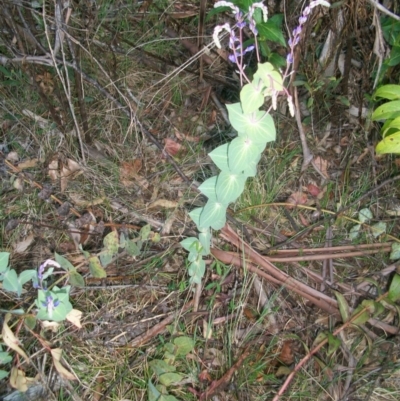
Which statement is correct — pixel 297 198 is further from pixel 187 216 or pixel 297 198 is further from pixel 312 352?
pixel 312 352

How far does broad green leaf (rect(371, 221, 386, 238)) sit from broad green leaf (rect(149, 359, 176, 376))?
757 millimetres

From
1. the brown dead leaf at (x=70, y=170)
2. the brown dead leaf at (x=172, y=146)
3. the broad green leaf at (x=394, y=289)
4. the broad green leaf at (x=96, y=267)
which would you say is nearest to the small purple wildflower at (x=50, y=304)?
the broad green leaf at (x=96, y=267)

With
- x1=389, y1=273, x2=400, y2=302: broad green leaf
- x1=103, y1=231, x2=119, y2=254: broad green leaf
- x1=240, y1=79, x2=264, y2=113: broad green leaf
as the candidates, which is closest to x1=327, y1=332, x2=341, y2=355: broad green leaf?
x1=389, y1=273, x2=400, y2=302: broad green leaf

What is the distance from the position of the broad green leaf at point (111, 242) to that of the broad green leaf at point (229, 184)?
0.38 m

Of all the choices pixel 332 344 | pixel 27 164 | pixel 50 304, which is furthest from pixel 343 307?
pixel 27 164

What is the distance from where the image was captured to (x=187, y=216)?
146 centimetres

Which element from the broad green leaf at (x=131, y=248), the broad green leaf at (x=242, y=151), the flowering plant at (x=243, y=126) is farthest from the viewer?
the broad green leaf at (x=131, y=248)

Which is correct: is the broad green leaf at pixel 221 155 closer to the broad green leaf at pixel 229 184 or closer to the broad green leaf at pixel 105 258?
the broad green leaf at pixel 229 184

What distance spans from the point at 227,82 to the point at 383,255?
0.81 meters

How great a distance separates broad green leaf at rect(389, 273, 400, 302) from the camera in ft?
4.58

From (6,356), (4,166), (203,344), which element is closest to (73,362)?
(6,356)

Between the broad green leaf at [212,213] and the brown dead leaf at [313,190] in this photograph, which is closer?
the broad green leaf at [212,213]

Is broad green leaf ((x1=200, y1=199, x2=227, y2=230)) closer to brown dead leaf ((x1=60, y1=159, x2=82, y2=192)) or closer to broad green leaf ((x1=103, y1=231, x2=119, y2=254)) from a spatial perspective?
broad green leaf ((x1=103, y1=231, x2=119, y2=254))

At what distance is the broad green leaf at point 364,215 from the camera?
1533mm
